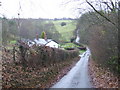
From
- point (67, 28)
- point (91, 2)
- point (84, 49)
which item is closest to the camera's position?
point (91, 2)

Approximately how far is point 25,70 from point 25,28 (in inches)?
940

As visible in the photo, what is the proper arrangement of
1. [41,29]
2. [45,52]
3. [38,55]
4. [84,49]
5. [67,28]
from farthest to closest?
[67,28] < [84,49] < [41,29] < [45,52] < [38,55]

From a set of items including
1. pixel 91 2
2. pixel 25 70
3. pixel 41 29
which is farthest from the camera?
pixel 41 29

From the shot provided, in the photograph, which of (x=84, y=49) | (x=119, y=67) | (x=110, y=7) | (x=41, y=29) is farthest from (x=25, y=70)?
(x=84, y=49)

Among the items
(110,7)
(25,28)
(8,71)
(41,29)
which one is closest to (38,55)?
(8,71)

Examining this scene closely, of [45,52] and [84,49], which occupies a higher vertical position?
[45,52]

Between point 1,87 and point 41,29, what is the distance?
1621 inches

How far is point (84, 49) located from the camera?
259 ft

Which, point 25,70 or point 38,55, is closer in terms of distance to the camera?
point 25,70

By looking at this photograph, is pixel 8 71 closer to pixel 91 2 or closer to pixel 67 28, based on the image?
pixel 91 2

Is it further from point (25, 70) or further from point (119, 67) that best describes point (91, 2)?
point (25, 70)

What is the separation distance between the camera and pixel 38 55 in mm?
16562

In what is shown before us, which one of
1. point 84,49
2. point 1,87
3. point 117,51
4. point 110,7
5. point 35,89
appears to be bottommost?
point 84,49

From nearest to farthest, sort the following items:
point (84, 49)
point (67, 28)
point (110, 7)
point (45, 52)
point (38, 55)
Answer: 1. point (110, 7)
2. point (38, 55)
3. point (45, 52)
4. point (84, 49)
5. point (67, 28)
